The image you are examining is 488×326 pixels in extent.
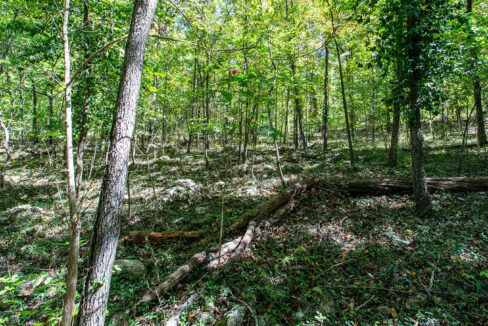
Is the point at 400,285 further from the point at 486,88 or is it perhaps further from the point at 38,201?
the point at 38,201

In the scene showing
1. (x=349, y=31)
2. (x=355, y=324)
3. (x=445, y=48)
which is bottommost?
(x=355, y=324)

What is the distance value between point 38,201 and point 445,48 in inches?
566

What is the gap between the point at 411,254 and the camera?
419 cm

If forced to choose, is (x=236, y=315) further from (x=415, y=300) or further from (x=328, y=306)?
(x=415, y=300)

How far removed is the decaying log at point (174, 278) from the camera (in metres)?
3.43

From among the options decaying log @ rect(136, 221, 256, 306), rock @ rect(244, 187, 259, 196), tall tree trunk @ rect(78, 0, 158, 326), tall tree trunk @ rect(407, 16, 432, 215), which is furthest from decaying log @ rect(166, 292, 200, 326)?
tall tree trunk @ rect(407, 16, 432, 215)

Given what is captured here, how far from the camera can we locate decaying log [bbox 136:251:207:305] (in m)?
3.43

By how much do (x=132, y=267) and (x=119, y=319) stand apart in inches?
51.7

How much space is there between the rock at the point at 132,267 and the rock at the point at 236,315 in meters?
2.10

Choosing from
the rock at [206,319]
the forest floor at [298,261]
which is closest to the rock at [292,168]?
the forest floor at [298,261]

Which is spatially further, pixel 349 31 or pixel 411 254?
pixel 349 31

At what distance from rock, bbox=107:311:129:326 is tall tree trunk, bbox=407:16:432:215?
6871 millimetres

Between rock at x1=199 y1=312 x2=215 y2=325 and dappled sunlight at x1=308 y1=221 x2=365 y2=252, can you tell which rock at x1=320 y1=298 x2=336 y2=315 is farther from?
rock at x1=199 y1=312 x2=215 y2=325

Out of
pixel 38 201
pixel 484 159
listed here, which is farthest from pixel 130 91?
pixel 484 159
